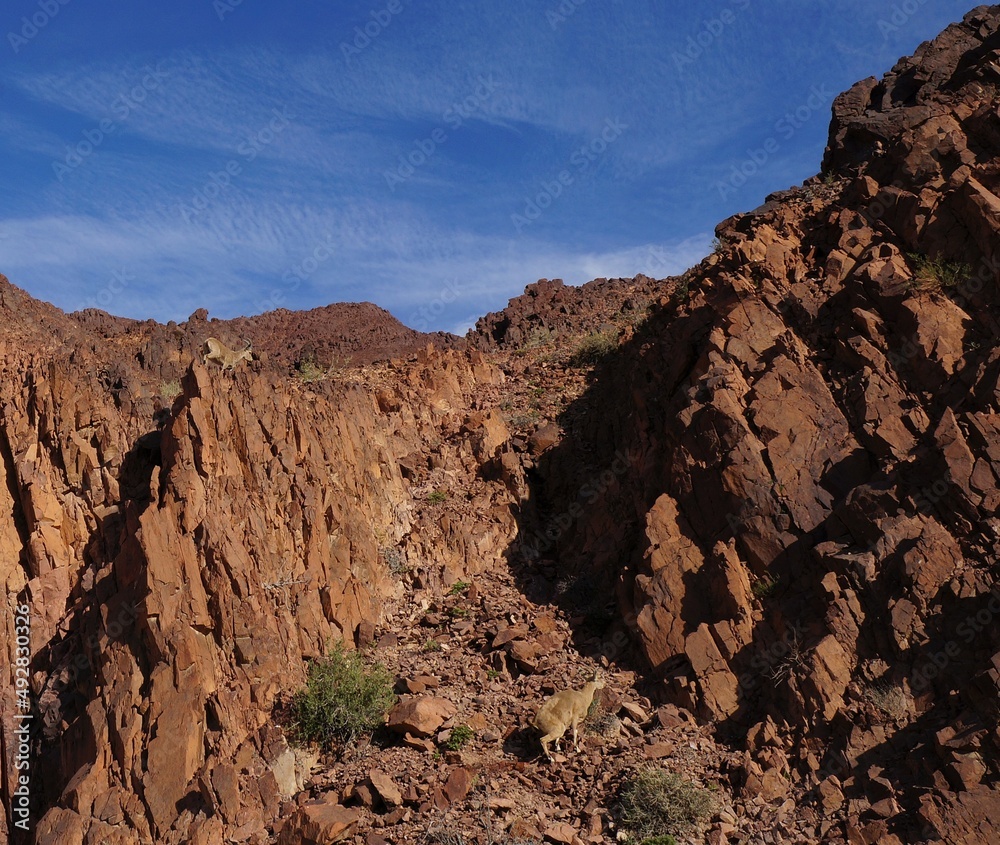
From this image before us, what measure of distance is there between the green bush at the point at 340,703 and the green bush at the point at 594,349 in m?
13.8

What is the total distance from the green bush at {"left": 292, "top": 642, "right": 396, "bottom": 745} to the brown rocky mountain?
38 cm

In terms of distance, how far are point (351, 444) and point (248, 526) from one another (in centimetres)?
388

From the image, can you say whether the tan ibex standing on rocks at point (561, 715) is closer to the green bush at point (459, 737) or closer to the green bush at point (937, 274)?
the green bush at point (459, 737)

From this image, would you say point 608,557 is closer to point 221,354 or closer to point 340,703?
point 340,703

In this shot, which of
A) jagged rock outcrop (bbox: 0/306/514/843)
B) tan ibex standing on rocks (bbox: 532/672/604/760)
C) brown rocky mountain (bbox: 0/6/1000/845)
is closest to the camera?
brown rocky mountain (bbox: 0/6/1000/845)

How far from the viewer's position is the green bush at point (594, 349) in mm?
27531

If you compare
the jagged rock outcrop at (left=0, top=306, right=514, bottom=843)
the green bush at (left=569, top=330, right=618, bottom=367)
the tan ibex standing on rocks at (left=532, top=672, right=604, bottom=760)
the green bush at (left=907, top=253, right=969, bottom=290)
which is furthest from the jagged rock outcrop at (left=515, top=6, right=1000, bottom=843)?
the green bush at (left=569, top=330, right=618, bottom=367)

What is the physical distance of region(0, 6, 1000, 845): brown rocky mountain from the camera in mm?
13391

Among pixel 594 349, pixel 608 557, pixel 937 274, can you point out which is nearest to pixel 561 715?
pixel 608 557

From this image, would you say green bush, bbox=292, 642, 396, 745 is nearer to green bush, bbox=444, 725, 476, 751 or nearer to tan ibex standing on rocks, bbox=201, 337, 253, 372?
green bush, bbox=444, 725, 476, 751

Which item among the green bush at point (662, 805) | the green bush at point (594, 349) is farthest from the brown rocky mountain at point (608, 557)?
the green bush at point (594, 349)

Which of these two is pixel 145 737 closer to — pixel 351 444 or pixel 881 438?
pixel 351 444

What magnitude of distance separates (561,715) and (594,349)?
49.0 feet

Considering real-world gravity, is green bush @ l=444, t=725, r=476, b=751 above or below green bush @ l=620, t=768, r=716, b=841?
above
